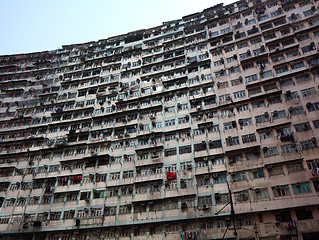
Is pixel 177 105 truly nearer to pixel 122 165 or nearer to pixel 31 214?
pixel 122 165

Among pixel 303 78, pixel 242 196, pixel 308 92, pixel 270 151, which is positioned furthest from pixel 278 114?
pixel 242 196

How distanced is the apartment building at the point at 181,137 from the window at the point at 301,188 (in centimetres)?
13

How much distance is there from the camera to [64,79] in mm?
46844

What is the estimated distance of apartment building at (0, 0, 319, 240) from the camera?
2642 cm

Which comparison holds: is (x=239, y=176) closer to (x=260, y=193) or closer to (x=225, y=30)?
(x=260, y=193)

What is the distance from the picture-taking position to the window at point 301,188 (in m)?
24.6

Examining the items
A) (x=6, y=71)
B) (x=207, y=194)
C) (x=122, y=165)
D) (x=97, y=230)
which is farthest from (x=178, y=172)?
(x=6, y=71)

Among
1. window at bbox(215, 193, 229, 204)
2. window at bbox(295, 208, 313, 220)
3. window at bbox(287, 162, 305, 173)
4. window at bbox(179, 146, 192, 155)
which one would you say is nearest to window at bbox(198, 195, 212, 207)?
window at bbox(215, 193, 229, 204)

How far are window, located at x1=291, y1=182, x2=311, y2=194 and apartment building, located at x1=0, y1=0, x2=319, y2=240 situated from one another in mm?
129

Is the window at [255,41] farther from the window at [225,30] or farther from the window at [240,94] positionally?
the window at [240,94]

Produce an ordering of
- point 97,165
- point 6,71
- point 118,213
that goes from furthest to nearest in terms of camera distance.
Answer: point 6,71 < point 97,165 < point 118,213

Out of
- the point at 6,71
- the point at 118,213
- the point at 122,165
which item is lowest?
the point at 118,213

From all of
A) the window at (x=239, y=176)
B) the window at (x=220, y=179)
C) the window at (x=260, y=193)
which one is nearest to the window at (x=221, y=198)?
the window at (x=220, y=179)

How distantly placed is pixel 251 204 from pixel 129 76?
28713mm
